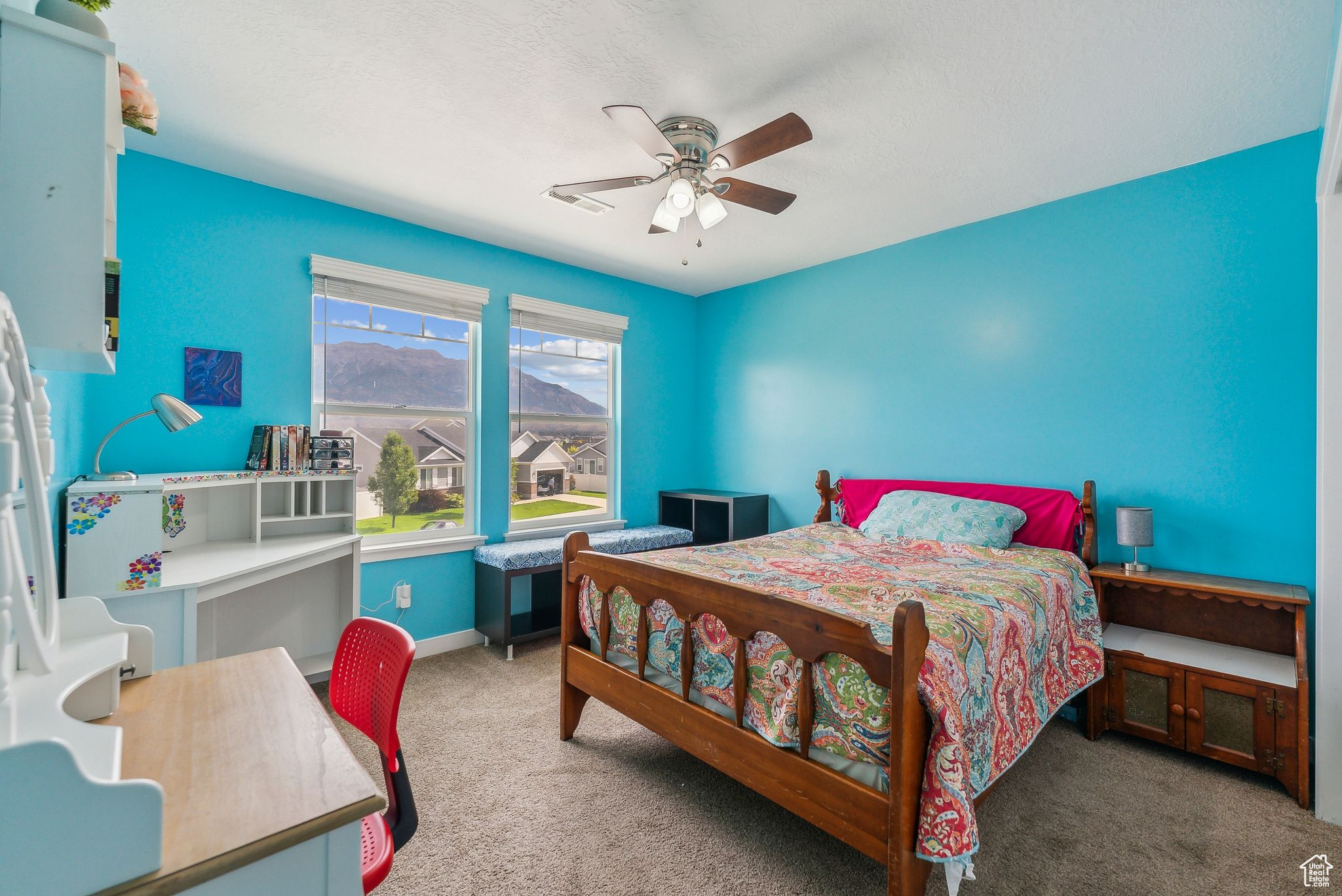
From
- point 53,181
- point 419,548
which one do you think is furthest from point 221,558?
point 53,181

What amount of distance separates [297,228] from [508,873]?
10.6 feet

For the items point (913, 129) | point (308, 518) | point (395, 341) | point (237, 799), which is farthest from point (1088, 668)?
point (395, 341)

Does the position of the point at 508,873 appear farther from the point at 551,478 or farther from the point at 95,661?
the point at 551,478

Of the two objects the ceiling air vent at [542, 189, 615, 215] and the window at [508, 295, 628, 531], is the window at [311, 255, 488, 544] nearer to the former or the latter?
the window at [508, 295, 628, 531]

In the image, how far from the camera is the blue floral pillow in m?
3.01

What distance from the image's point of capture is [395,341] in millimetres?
3568

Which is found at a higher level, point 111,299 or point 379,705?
point 111,299

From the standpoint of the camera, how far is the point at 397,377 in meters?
3.58

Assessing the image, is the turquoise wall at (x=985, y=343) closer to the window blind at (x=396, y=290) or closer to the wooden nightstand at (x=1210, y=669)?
the window blind at (x=396, y=290)

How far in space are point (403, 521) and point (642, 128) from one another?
2707mm

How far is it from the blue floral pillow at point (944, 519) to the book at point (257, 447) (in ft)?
10.7

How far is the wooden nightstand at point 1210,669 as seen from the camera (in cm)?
220

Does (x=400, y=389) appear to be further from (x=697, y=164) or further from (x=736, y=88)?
(x=736, y=88)

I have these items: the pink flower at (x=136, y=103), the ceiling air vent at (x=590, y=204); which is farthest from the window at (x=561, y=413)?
the pink flower at (x=136, y=103)
